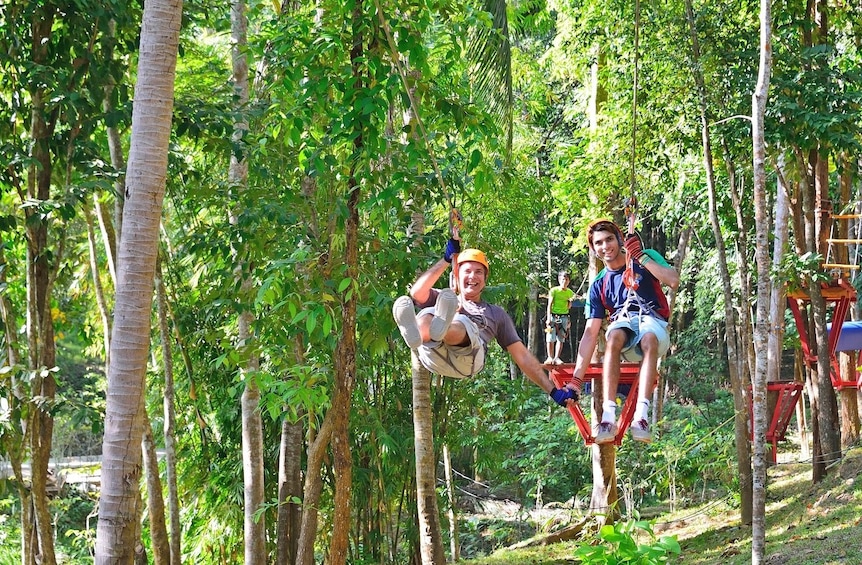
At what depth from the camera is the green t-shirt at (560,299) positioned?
860 cm

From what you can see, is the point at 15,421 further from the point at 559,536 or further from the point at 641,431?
the point at 559,536

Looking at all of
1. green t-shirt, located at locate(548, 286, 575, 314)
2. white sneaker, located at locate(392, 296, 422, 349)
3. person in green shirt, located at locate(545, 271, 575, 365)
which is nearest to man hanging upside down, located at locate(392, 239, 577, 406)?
white sneaker, located at locate(392, 296, 422, 349)

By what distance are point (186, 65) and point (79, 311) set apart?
7.71 feet

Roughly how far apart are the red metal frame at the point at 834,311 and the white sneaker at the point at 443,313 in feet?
20.4

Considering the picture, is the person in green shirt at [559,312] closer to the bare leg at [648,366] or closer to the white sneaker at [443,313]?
the bare leg at [648,366]

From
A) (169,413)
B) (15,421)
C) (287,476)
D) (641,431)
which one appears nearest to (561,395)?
(641,431)

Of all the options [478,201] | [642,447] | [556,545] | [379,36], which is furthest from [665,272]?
[642,447]

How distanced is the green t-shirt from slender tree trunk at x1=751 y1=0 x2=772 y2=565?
2.55 meters

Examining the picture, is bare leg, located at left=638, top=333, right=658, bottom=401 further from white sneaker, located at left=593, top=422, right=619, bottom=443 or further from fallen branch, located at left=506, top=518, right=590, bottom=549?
fallen branch, located at left=506, top=518, right=590, bottom=549

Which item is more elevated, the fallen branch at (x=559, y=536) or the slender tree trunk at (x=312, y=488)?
the slender tree trunk at (x=312, y=488)

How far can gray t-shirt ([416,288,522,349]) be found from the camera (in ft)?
14.8

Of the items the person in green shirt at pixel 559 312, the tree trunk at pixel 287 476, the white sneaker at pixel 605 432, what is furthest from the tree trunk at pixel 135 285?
the person in green shirt at pixel 559 312

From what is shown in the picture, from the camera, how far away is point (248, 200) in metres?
5.51

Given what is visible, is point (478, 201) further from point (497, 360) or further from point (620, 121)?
point (497, 360)
